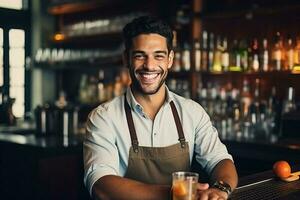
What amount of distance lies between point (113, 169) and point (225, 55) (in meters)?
2.48

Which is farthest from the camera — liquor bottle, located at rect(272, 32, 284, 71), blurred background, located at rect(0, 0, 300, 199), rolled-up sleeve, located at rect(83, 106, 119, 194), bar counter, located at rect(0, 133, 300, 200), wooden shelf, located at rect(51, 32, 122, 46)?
wooden shelf, located at rect(51, 32, 122, 46)

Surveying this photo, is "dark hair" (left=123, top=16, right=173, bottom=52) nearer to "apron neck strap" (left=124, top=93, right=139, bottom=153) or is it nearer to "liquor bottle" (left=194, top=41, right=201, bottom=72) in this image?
"apron neck strap" (left=124, top=93, right=139, bottom=153)

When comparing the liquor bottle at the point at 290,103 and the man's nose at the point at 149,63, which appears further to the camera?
the liquor bottle at the point at 290,103

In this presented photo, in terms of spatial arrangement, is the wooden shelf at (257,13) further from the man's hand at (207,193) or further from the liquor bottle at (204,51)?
the man's hand at (207,193)

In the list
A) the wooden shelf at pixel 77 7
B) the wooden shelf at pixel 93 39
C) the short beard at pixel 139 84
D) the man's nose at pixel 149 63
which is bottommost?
the short beard at pixel 139 84

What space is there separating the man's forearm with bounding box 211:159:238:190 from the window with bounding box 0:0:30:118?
4136 mm

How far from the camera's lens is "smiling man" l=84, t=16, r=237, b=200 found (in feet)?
6.37

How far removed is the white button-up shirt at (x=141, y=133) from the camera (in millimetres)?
1911

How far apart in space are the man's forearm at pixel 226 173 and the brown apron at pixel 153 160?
0.58 feet

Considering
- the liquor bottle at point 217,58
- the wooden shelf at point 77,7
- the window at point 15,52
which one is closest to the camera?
the liquor bottle at point 217,58

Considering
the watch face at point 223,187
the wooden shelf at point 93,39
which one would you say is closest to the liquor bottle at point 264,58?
the wooden shelf at point 93,39

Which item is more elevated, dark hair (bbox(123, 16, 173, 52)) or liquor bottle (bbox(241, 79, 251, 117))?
dark hair (bbox(123, 16, 173, 52))

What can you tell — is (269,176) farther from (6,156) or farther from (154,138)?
(6,156)

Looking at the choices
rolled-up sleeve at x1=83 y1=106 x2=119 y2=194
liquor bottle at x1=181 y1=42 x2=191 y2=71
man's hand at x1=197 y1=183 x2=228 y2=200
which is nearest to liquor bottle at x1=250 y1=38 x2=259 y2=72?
liquor bottle at x1=181 y1=42 x2=191 y2=71
